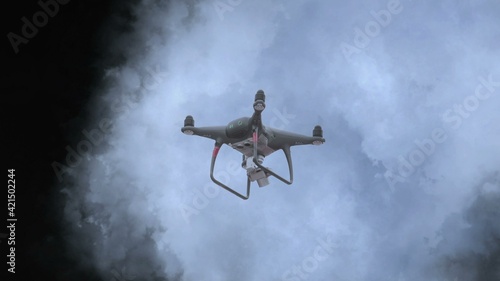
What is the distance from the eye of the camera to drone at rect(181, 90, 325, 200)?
18.5 m

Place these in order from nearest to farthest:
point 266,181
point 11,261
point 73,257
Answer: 1. point 266,181
2. point 11,261
3. point 73,257

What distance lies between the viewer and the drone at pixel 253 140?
1848 centimetres

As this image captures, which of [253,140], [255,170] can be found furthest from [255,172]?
[253,140]

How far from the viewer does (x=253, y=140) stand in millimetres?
18500

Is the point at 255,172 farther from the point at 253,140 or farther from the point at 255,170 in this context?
the point at 253,140

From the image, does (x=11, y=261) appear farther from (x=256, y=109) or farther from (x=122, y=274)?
(x=256, y=109)

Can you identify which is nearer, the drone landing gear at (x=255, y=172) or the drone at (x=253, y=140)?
the drone at (x=253, y=140)

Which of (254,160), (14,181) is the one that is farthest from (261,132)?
(14,181)

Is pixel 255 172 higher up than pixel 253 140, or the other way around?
pixel 253 140

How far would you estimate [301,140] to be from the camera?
19766 millimetres

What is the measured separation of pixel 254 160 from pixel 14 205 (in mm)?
14924

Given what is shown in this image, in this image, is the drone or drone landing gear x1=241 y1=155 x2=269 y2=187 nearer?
the drone

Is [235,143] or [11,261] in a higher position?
[11,261]

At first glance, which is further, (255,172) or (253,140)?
(255,172)
